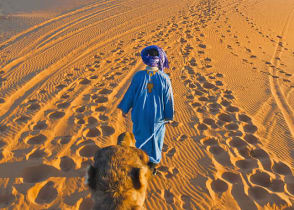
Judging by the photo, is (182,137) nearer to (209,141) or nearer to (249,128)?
(209,141)

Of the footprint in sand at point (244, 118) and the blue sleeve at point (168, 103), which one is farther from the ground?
the blue sleeve at point (168, 103)

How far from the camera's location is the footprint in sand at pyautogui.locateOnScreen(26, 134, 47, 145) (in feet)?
13.6

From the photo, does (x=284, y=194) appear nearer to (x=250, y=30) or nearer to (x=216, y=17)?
(x=250, y=30)

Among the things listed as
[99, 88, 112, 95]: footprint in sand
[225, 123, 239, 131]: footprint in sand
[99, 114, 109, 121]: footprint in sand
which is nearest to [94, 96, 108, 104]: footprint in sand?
[99, 88, 112, 95]: footprint in sand

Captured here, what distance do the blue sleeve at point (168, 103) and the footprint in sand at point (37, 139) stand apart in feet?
8.59

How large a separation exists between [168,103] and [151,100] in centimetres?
24

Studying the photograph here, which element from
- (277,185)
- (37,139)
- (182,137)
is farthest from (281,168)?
(37,139)

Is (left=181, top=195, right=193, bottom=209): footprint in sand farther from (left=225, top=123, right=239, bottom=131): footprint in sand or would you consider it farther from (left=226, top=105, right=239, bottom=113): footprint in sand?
(left=226, top=105, right=239, bottom=113): footprint in sand

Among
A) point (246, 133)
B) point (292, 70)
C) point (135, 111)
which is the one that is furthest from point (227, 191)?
point (292, 70)

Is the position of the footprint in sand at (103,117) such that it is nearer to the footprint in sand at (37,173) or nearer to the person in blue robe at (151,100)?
the footprint in sand at (37,173)

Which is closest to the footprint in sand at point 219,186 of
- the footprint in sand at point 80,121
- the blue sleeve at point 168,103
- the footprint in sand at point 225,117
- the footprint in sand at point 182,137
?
the footprint in sand at point 182,137

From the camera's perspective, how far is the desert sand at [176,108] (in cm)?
338

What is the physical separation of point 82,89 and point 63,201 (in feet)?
10.9

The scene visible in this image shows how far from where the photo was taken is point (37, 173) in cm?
352
